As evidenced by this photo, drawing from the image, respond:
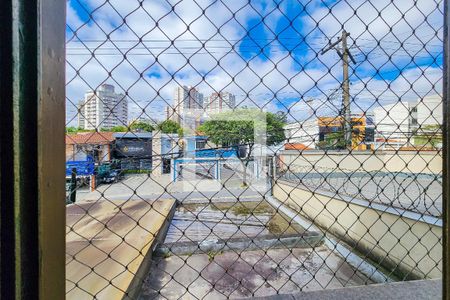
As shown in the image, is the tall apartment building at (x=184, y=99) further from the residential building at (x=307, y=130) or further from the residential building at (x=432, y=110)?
the residential building at (x=432, y=110)

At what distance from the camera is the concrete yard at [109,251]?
62.8 inches

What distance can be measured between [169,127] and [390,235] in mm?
2613

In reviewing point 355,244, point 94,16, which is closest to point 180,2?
point 94,16

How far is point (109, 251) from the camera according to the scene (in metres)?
2.84

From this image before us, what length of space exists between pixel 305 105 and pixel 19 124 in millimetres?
821

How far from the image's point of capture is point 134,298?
6.91ft

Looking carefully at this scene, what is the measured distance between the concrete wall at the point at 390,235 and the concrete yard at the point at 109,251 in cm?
127

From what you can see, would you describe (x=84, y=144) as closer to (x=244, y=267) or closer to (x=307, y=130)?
(x=307, y=130)

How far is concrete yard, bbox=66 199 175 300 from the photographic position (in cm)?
159

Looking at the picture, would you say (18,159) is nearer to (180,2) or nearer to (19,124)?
(19,124)

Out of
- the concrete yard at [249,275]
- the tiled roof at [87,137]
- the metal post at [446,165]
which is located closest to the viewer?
the metal post at [446,165]

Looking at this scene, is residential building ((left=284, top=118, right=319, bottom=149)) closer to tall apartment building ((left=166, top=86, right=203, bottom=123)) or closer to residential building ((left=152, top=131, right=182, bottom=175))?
tall apartment building ((left=166, top=86, right=203, bottom=123))

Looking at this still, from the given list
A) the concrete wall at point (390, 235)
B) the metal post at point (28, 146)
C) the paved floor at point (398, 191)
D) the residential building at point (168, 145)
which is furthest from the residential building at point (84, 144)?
the concrete wall at point (390, 235)

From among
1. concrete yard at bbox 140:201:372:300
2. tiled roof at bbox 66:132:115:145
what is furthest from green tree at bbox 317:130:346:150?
tiled roof at bbox 66:132:115:145
